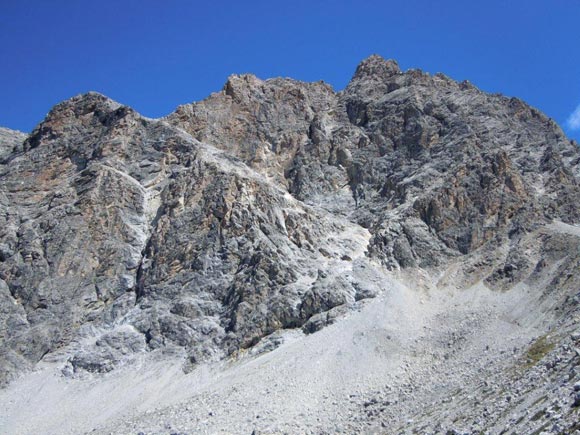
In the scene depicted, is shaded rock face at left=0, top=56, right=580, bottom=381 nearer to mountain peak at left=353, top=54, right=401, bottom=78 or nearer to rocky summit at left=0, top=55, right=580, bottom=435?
rocky summit at left=0, top=55, right=580, bottom=435

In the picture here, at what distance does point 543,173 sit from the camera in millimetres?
93625

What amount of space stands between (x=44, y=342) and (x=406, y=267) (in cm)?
4661

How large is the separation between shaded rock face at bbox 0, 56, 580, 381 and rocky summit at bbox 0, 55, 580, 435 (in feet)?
1.06

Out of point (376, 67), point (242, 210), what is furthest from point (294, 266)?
point (376, 67)

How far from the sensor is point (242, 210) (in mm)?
81812

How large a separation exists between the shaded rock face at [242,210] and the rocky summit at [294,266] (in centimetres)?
32

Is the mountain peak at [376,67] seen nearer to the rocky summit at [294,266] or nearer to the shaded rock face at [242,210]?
the rocky summit at [294,266]

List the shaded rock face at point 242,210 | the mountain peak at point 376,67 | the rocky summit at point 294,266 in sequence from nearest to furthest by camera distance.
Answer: the rocky summit at point 294,266, the shaded rock face at point 242,210, the mountain peak at point 376,67

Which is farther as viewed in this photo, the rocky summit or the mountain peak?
the mountain peak

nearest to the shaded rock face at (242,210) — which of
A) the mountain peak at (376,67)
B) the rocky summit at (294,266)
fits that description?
the rocky summit at (294,266)

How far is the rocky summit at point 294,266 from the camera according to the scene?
5059 cm

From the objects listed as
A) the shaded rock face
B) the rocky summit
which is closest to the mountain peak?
the rocky summit

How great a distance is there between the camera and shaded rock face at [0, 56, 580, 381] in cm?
7238

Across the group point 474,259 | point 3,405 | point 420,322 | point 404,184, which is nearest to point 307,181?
point 404,184
